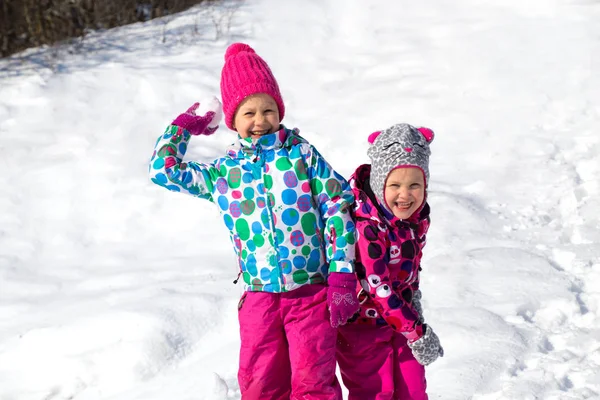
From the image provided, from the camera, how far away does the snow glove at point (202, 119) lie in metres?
2.83

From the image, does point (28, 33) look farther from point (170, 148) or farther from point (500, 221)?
point (170, 148)

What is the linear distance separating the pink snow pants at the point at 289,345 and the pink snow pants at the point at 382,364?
0.43ft

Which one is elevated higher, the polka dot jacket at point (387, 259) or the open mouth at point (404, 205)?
the open mouth at point (404, 205)

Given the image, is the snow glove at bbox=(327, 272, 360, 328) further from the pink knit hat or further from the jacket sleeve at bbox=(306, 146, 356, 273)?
the pink knit hat

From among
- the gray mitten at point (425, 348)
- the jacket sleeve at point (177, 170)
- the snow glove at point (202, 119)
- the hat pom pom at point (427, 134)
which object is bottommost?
the gray mitten at point (425, 348)

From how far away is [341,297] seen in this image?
8.45 feet

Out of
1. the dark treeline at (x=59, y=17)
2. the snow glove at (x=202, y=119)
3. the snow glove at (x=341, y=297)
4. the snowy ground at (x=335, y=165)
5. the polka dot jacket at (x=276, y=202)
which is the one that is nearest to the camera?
the snow glove at (x=341, y=297)

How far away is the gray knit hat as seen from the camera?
2627 mm

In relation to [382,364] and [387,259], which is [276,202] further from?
[382,364]

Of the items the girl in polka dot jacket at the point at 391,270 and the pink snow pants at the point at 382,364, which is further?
the pink snow pants at the point at 382,364

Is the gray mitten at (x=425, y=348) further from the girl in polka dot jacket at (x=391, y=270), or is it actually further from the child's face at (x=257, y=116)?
the child's face at (x=257, y=116)

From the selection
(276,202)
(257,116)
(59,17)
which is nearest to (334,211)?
(276,202)

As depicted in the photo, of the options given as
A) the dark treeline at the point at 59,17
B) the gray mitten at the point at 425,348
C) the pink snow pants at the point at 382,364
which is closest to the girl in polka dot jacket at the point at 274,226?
the pink snow pants at the point at 382,364

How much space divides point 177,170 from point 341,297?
750 mm
